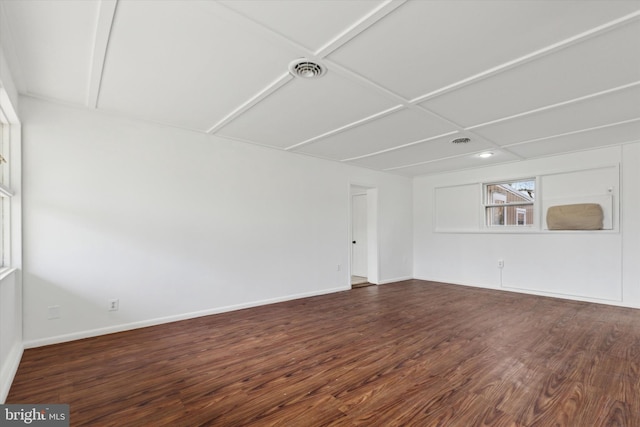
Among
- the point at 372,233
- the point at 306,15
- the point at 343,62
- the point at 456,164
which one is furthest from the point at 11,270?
the point at 456,164

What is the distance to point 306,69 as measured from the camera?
236 cm

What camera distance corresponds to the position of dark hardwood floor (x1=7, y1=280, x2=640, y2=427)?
6.23 ft

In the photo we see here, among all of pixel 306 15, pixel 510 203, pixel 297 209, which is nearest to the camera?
pixel 306 15

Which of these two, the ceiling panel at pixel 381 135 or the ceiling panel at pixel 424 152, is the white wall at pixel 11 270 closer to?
the ceiling panel at pixel 381 135

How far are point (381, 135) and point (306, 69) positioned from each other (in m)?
1.92

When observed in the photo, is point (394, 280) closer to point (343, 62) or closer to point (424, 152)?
point (424, 152)

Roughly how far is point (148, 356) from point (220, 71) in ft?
8.52

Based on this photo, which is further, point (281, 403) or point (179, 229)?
point (179, 229)

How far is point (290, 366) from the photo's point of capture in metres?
2.55

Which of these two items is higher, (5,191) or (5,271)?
(5,191)

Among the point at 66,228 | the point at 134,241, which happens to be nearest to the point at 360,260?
the point at 134,241

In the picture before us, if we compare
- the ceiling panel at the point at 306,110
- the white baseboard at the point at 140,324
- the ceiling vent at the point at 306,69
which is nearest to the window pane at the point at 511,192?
the ceiling panel at the point at 306,110

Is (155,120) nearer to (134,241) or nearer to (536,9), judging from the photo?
(134,241)

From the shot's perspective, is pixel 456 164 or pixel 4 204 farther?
pixel 456 164
